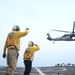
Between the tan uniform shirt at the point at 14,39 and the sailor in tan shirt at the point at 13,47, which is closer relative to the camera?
the sailor in tan shirt at the point at 13,47

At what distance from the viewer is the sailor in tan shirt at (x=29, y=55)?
13.6 metres

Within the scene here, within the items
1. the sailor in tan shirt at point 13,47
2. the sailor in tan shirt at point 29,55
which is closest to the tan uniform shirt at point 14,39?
the sailor in tan shirt at point 13,47

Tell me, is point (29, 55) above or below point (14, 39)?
below

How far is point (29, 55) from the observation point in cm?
1370

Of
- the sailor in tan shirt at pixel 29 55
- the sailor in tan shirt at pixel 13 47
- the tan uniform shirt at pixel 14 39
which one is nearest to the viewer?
the sailor in tan shirt at pixel 13 47

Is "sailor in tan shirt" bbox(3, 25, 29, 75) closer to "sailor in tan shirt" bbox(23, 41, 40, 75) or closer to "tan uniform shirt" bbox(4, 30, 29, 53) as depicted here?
"tan uniform shirt" bbox(4, 30, 29, 53)

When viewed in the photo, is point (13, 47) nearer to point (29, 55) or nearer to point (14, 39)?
point (14, 39)

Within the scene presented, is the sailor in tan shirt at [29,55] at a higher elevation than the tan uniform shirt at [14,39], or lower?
lower

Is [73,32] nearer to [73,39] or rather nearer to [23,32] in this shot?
[73,39]

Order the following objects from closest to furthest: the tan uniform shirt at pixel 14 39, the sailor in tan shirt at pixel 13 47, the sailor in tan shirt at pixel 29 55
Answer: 1. the sailor in tan shirt at pixel 13 47
2. the tan uniform shirt at pixel 14 39
3. the sailor in tan shirt at pixel 29 55

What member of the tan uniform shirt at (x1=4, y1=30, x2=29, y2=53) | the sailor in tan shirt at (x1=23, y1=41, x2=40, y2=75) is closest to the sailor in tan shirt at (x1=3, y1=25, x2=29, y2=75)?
the tan uniform shirt at (x1=4, y1=30, x2=29, y2=53)

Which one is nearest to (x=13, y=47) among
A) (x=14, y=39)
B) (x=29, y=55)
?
(x=14, y=39)

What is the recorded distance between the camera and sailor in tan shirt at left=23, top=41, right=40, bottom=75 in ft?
44.7

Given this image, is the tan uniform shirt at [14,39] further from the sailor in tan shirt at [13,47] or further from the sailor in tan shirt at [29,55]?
the sailor in tan shirt at [29,55]
